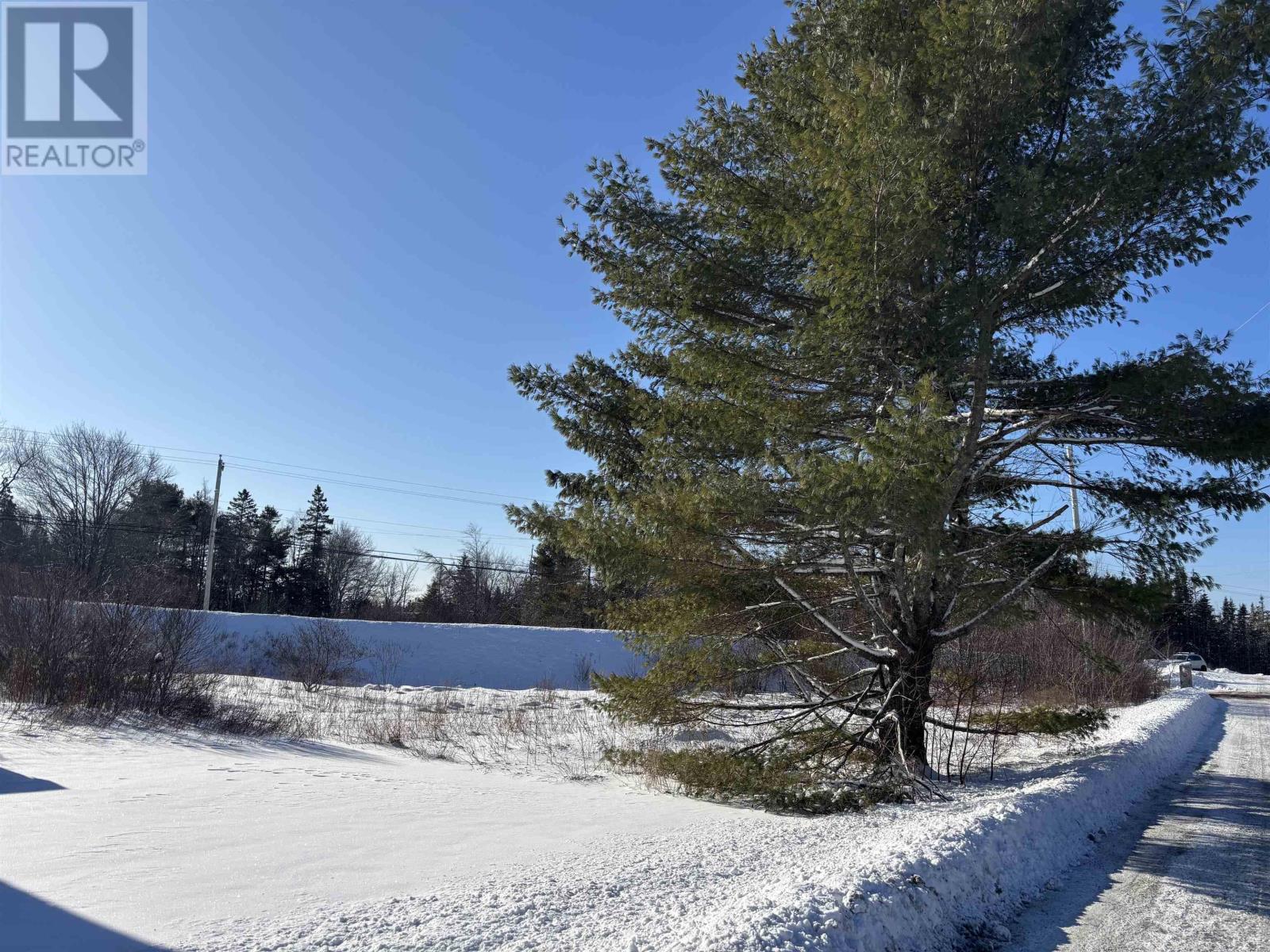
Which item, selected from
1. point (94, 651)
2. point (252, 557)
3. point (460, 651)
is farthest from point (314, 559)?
point (94, 651)

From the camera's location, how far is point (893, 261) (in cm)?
807

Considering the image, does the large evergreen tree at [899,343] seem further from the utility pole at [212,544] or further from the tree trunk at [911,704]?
the utility pole at [212,544]

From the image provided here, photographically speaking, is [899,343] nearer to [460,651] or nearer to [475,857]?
[475,857]

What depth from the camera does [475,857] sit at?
18.0ft

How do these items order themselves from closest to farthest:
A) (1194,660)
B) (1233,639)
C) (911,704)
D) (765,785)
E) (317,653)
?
(765,785), (911,704), (317,653), (1194,660), (1233,639)

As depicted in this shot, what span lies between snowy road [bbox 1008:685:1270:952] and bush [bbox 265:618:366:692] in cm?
2146

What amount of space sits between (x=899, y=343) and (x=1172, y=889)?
551cm

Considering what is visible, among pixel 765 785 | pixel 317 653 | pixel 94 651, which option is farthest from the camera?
pixel 317 653

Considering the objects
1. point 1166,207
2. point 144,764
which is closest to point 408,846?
point 144,764

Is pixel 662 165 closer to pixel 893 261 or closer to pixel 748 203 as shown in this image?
pixel 748 203

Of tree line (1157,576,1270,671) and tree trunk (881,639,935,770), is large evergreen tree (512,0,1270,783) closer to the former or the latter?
tree trunk (881,639,935,770)

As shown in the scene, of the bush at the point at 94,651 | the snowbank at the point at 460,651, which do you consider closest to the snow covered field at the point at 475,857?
the bush at the point at 94,651

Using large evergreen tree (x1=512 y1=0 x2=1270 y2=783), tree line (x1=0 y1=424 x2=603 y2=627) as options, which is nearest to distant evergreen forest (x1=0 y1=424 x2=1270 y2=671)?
tree line (x1=0 y1=424 x2=603 y2=627)

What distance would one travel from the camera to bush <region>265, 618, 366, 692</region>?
24750 millimetres
